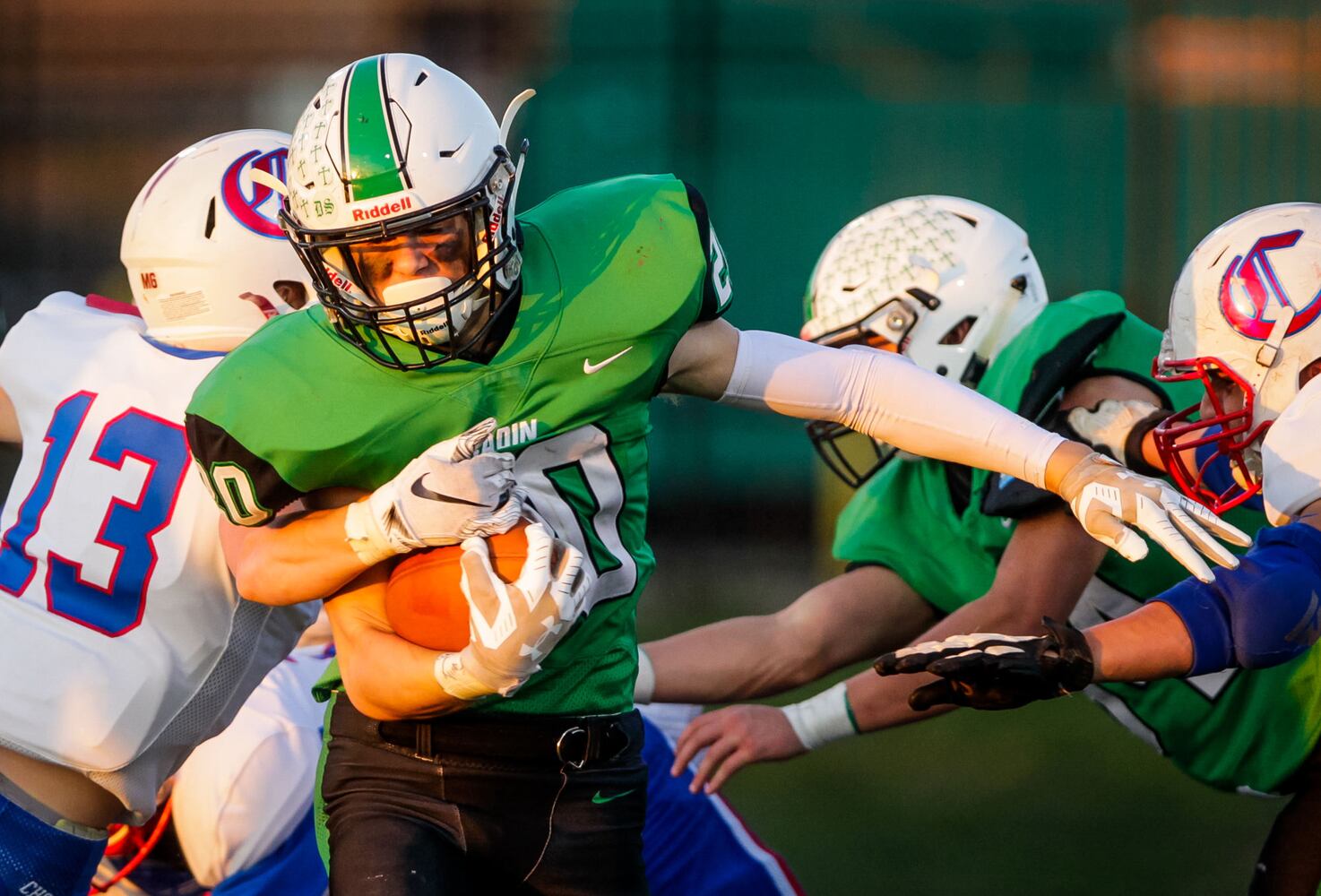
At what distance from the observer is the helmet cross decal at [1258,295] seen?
2.98 m

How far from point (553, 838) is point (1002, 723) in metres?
3.75

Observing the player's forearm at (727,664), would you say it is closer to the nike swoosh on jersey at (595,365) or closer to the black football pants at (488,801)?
the black football pants at (488,801)

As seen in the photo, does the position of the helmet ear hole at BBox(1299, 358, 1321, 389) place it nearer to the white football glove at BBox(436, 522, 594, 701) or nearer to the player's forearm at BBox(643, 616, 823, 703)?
the player's forearm at BBox(643, 616, 823, 703)

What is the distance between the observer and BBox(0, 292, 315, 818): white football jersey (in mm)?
2865

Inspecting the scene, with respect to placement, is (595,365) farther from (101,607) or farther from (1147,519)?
(101,607)

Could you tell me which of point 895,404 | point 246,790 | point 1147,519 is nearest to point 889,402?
point 895,404

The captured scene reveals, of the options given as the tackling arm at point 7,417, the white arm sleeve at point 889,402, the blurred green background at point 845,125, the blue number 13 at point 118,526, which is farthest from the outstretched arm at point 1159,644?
the blurred green background at point 845,125

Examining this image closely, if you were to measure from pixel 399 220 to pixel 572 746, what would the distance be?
84 centimetres

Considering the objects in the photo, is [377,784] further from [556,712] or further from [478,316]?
[478,316]

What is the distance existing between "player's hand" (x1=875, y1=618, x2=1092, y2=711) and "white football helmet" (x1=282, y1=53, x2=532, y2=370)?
0.82 meters

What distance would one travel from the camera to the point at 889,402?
2.66 metres

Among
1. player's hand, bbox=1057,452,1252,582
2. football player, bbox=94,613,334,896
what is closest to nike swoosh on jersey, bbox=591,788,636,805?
player's hand, bbox=1057,452,1252,582

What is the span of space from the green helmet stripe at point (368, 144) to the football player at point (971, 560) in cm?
139

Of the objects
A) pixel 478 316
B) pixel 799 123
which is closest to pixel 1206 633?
pixel 478 316
